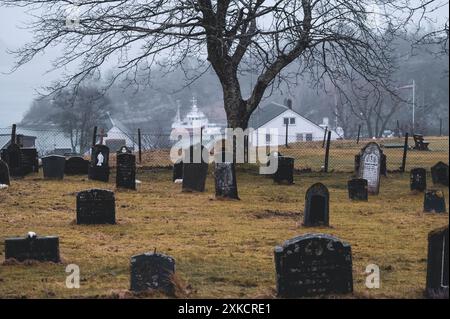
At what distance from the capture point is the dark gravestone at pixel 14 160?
20500 millimetres

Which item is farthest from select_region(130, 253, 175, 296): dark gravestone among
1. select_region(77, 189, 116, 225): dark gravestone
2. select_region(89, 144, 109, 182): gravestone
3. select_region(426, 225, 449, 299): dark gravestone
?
select_region(89, 144, 109, 182): gravestone

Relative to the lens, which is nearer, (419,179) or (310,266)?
(310,266)

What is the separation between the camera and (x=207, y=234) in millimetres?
10945

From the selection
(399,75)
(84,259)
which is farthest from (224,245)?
(399,75)

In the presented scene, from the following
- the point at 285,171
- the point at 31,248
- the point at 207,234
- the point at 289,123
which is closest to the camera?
the point at 31,248

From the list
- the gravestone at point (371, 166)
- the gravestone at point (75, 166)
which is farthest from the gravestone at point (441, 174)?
the gravestone at point (75, 166)

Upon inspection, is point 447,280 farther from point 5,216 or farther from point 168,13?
point 168,13

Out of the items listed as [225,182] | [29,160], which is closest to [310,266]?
[225,182]

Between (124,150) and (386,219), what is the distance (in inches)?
471

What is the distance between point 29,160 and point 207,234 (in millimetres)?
12219

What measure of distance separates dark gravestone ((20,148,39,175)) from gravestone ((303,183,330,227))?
12150 millimetres

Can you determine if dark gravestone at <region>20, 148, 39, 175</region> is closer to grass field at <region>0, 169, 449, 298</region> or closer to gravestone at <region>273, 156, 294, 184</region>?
grass field at <region>0, 169, 449, 298</region>

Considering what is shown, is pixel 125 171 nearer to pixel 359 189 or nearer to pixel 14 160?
pixel 14 160

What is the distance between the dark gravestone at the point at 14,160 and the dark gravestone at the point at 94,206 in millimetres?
9702
